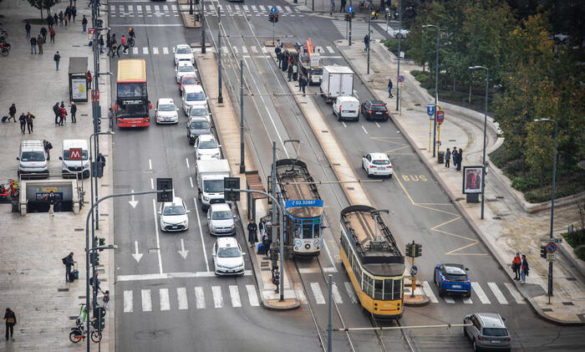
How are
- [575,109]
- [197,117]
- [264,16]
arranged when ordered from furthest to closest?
[264,16] → [197,117] → [575,109]

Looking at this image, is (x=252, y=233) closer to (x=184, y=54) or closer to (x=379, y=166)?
(x=379, y=166)

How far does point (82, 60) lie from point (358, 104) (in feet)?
80.9

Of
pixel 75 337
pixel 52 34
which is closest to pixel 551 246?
pixel 75 337

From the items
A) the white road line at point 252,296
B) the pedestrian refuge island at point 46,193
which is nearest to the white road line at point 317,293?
the white road line at point 252,296

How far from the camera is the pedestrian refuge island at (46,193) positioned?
73.7 metres

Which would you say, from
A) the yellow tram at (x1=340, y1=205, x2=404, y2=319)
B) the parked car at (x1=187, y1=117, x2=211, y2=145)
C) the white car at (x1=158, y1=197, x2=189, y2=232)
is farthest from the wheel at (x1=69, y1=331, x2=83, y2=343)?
the parked car at (x1=187, y1=117, x2=211, y2=145)

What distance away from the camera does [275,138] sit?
89.2 meters

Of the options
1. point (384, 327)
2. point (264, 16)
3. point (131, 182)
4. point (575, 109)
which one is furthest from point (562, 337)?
point (264, 16)

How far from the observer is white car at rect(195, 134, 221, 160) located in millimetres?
81250

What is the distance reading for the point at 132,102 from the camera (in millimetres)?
→ 88875

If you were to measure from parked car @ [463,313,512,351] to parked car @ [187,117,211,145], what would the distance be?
116 feet

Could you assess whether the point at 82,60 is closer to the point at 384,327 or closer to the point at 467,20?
the point at 467,20

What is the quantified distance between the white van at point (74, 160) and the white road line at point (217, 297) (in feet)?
60.8

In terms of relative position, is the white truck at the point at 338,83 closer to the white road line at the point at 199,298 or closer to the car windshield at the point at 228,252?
the car windshield at the point at 228,252
